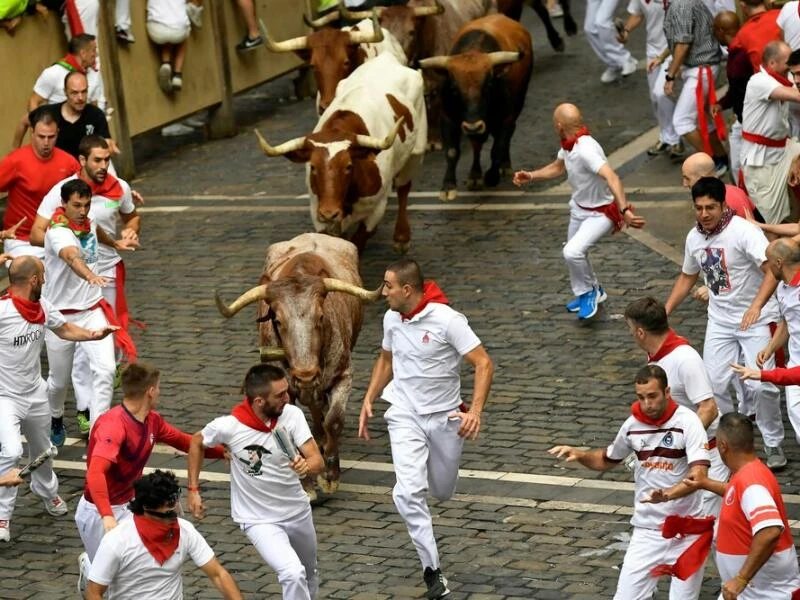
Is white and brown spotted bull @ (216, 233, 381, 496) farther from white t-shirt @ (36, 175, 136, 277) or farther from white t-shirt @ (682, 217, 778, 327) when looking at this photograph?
white t-shirt @ (682, 217, 778, 327)

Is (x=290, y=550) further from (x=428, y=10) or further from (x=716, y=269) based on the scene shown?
(x=428, y=10)

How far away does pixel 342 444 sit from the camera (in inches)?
509

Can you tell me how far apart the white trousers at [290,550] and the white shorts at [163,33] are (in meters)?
12.4

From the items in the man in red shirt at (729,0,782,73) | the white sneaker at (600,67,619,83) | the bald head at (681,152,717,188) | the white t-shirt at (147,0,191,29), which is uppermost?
the bald head at (681,152,717,188)

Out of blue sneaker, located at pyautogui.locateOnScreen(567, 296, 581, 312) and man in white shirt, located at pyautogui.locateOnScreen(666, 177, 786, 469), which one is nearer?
man in white shirt, located at pyautogui.locateOnScreen(666, 177, 786, 469)

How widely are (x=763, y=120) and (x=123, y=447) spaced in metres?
7.18

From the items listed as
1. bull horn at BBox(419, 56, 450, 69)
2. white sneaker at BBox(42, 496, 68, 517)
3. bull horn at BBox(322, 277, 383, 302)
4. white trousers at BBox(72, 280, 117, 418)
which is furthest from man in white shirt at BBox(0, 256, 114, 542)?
bull horn at BBox(419, 56, 450, 69)

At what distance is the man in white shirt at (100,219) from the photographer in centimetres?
1285

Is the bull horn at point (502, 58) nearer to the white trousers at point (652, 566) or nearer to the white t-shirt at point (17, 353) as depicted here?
the white t-shirt at point (17, 353)

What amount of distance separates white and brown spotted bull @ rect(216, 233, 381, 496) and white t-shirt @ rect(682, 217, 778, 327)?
2236 millimetres

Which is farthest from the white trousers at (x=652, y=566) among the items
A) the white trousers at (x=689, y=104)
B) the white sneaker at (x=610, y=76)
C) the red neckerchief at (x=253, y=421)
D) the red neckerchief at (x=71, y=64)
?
the white sneaker at (x=610, y=76)

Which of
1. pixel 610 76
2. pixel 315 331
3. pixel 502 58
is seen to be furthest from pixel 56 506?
pixel 610 76

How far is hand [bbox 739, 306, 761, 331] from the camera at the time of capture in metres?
10.9

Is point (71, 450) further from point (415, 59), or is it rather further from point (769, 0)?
point (415, 59)
